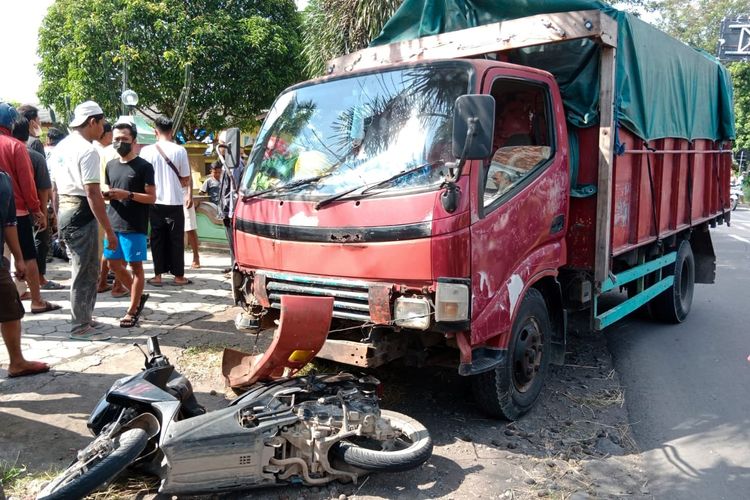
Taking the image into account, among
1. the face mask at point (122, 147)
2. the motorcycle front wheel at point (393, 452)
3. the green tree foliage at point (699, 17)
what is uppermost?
the green tree foliage at point (699, 17)

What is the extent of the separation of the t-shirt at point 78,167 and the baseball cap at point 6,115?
49 cm

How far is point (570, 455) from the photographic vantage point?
3.59 meters

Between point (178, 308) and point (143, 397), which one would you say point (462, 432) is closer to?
point (143, 397)

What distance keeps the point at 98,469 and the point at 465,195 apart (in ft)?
7.43

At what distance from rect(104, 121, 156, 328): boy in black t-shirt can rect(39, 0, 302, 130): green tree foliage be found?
10.8m

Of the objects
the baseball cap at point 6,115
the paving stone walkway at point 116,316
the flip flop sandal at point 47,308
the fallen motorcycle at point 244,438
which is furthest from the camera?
the flip flop sandal at point 47,308

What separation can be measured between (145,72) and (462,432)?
51.4 feet

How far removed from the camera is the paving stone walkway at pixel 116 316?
16.5 ft

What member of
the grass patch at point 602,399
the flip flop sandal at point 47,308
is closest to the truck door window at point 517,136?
the grass patch at point 602,399

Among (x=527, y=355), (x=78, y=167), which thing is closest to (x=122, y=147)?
(x=78, y=167)

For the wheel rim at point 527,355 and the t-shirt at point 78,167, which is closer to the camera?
the wheel rim at point 527,355

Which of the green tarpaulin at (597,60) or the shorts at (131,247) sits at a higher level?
the green tarpaulin at (597,60)

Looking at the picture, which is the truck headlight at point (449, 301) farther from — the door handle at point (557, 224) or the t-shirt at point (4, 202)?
the t-shirt at point (4, 202)

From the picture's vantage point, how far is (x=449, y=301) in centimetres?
319
